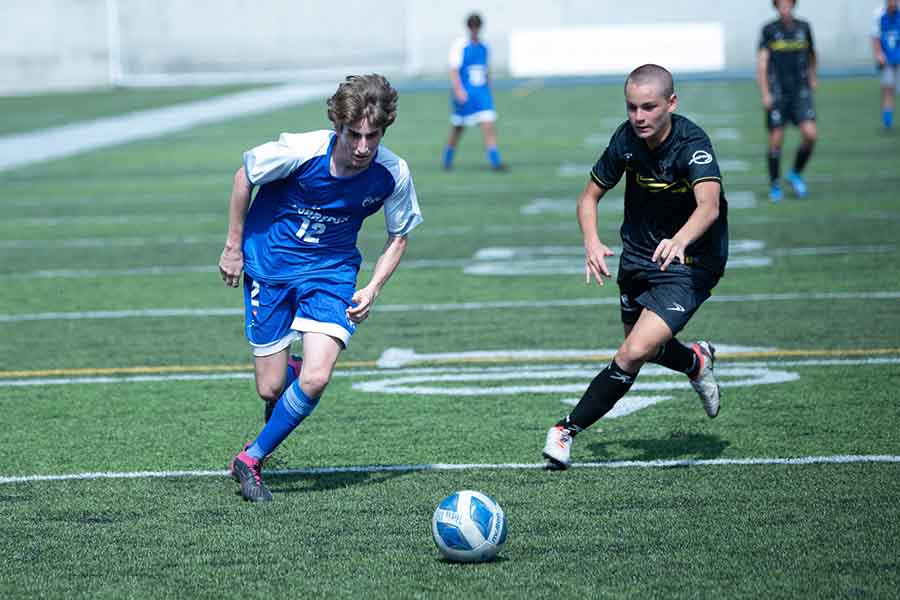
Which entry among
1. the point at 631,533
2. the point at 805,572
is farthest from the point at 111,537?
the point at 805,572

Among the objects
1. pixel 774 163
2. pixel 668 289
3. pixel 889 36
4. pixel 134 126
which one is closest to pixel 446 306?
pixel 668 289

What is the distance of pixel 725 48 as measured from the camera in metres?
45.9

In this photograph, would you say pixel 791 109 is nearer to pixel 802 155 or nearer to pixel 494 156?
pixel 802 155

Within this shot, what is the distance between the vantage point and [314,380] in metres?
5.62

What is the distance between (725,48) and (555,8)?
536 cm

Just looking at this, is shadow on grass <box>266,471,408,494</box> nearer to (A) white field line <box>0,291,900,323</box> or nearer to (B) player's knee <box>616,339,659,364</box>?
(B) player's knee <box>616,339,659,364</box>

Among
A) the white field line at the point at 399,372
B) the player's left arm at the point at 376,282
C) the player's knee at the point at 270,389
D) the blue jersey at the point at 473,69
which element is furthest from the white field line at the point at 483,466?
the blue jersey at the point at 473,69

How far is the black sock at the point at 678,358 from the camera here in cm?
635

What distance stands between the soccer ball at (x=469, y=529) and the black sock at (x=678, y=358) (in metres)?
1.71

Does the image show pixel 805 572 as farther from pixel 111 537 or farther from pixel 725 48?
pixel 725 48

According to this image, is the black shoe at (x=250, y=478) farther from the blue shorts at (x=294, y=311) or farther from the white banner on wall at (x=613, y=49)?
the white banner on wall at (x=613, y=49)

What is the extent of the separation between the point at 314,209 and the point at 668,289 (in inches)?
56.8

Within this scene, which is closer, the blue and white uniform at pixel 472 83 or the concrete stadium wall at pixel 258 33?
the blue and white uniform at pixel 472 83

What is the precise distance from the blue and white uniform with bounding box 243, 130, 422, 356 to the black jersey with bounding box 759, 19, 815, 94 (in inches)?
377
